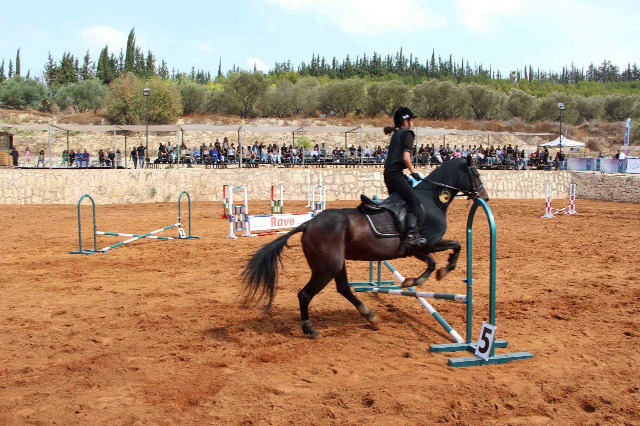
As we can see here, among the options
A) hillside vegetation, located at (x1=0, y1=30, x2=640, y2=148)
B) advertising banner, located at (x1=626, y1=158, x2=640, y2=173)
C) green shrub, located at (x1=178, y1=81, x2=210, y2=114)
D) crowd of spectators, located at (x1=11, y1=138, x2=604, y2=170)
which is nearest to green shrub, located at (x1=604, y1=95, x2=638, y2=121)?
hillside vegetation, located at (x1=0, y1=30, x2=640, y2=148)

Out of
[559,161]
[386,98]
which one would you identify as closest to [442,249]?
[559,161]

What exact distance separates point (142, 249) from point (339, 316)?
7.88m

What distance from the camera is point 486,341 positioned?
5.50m

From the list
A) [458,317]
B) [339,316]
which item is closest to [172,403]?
[339,316]

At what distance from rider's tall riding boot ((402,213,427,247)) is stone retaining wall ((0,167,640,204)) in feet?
76.1

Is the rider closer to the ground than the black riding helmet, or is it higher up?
closer to the ground

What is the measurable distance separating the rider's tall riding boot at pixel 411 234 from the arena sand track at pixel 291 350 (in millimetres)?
1179

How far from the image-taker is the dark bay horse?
6184 mm

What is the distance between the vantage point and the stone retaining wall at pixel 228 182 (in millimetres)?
26594

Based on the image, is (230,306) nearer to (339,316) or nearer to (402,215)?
(339,316)

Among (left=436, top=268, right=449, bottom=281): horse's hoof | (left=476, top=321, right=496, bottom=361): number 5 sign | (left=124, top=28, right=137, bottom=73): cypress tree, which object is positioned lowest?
(left=476, top=321, right=496, bottom=361): number 5 sign

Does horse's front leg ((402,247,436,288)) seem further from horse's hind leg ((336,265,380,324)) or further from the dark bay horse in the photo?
horse's hind leg ((336,265,380,324))

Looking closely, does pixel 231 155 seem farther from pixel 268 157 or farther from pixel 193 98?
pixel 193 98

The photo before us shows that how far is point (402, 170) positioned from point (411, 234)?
0.81 metres
